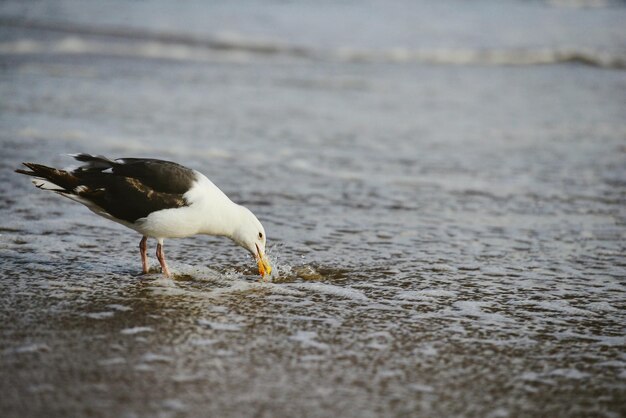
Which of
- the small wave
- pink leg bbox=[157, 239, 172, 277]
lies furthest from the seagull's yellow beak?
the small wave

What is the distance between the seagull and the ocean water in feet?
1.31

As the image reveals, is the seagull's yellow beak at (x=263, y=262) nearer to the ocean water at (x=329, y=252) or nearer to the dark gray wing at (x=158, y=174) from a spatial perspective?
the ocean water at (x=329, y=252)

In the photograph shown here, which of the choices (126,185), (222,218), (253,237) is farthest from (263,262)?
(126,185)

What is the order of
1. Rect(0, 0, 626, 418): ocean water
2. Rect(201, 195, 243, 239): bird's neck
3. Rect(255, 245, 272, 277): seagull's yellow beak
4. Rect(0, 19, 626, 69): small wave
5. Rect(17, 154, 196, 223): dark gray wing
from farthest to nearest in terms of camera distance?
Rect(0, 19, 626, 69): small wave < Rect(255, 245, 272, 277): seagull's yellow beak < Rect(201, 195, 243, 239): bird's neck < Rect(17, 154, 196, 223): dark gray wing < Rect(0, 0, 626, 418): ocean water

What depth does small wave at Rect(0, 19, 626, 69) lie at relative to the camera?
1819cm

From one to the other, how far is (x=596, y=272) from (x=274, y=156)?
4.39 meters

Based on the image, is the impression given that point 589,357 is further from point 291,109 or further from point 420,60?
point 420,60

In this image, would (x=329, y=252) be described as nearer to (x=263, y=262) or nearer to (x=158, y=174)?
(x=263, y=262)

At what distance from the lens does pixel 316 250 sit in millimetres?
6449

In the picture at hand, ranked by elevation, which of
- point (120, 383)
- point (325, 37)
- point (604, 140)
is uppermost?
point (325, 37)

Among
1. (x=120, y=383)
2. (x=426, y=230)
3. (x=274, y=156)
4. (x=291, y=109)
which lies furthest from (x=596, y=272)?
(x=291, y=109)

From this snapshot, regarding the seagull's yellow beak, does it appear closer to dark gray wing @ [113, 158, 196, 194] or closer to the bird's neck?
the bird's neck

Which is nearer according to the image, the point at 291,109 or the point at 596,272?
the point at 596,272

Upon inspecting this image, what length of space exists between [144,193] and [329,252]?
1.61 meters
